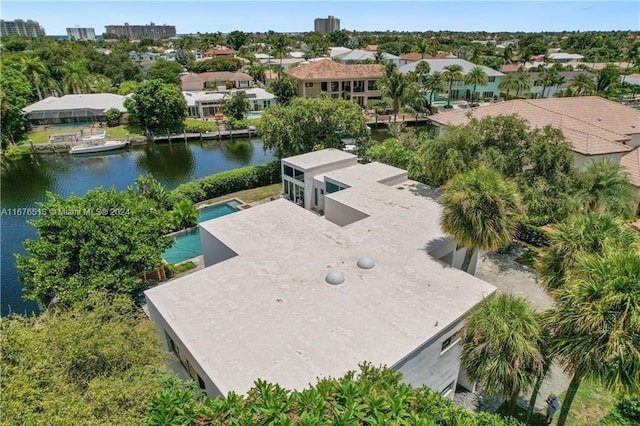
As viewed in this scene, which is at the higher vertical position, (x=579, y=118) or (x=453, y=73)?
(x=453, y=73)

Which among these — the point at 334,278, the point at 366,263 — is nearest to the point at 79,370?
the point at 334,278

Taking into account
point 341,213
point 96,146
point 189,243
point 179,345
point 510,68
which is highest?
point 510,68

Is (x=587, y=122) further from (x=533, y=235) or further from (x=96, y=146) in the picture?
(x=96, y=146)

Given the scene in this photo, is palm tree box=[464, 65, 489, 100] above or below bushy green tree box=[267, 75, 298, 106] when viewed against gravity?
above

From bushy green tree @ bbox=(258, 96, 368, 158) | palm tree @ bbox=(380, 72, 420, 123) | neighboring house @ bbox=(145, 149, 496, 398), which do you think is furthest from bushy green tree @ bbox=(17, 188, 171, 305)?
palm tree @ bbox=(380, 72, 420, 123)

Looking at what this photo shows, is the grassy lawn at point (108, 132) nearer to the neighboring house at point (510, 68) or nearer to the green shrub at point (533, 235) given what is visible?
the green shrub at point (533, 235)

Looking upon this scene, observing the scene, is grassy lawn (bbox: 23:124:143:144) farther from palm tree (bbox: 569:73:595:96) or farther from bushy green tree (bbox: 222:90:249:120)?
palm tree (bbox: 569:73:595:96)
